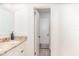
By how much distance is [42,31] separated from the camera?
1.51m

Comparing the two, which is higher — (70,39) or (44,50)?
(70,39)

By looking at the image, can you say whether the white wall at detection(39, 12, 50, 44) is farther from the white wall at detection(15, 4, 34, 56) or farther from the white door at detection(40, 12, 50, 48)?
the white wall at detection(15, 4, 34, 56)

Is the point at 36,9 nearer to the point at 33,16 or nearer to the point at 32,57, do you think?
the point at 33,16

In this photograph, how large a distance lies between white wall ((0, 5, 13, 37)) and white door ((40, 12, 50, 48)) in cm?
39

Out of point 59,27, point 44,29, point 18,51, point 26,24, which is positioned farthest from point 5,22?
point 59,27

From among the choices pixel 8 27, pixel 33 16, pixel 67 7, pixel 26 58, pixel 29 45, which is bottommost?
pixel 26 58

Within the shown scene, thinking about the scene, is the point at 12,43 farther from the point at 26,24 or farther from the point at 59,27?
the point at 59,27

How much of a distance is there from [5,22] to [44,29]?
0.51 m

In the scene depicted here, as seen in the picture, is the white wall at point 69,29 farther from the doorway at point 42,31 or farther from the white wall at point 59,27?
the doorway at point 42,31

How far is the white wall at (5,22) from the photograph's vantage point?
4.95 ft

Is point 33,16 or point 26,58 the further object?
point 33,16

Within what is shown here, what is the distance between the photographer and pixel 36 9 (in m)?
1.47

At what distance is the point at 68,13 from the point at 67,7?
7cm

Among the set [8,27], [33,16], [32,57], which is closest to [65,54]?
[32,57]
